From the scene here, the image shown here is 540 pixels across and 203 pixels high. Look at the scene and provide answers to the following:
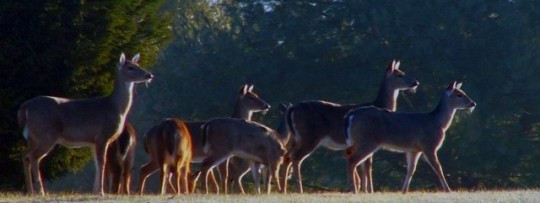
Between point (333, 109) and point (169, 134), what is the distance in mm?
3563

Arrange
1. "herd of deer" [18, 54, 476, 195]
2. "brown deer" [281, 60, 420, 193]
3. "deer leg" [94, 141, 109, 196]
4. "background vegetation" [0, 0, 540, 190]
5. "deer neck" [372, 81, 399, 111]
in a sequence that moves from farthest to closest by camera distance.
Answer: "background vegetation" [0, 0, 540, 190]
"deer neck" [372, 81, 399, 111]
"brown deer" [281, 60, 420, 193]
"herd of deer" [18, 54, 476, 195]
"deer leg" [94, 141, 109, 196]

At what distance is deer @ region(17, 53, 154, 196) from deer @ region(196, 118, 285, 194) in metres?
1.31

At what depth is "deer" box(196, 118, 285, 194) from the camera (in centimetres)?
2055

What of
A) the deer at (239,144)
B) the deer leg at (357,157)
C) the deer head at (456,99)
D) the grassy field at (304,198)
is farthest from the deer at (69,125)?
the deer head at (456,99)

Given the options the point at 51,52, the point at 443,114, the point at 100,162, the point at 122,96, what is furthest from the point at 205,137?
the point at 443,114

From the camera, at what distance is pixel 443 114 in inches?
853

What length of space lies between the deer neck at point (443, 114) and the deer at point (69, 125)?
4.63 metres

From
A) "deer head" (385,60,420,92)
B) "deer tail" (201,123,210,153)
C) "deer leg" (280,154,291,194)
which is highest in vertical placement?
"deer head" (385,60,420,92)

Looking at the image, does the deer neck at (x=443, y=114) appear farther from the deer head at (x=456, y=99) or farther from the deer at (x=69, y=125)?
the deer at (x=69, y=125)

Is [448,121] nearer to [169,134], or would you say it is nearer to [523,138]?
[169,134]

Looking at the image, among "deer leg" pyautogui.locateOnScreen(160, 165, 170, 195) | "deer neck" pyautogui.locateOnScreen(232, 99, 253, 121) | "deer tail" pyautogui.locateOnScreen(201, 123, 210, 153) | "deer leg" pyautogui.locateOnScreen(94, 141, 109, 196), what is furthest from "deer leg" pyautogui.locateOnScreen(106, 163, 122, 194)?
"deer neck" pyautogui.locateOnScreen(232, 99, 253, 121)

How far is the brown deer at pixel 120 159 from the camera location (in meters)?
21.3

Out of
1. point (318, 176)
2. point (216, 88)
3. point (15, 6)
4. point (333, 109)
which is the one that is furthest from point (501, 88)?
point (15, 6)

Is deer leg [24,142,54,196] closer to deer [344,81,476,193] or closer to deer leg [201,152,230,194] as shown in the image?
deer leg [201,152,230,194]
